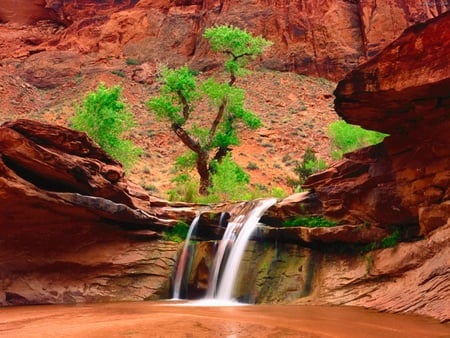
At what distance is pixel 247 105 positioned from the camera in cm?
4878

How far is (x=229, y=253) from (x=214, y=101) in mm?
15412

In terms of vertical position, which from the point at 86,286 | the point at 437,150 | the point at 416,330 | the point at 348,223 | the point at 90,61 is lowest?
the point at 86,286

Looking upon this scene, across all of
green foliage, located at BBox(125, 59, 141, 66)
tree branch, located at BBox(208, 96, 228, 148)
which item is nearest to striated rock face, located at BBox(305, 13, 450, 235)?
tree branch, located at BBox(208, 96, 228, 148)

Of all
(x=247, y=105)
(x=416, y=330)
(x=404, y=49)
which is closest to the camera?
(x=416, y=330)

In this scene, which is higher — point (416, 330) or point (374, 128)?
point (374, 128)

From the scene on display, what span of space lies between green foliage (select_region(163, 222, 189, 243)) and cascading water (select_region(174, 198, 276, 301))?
182 millimetres

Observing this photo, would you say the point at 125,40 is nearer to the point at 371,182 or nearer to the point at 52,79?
the point at 52,79

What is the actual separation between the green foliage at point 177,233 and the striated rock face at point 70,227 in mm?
318

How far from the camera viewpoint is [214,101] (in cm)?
2847

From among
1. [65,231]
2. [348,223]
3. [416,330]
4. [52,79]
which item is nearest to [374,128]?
[348,223]

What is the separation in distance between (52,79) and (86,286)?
1911 inches

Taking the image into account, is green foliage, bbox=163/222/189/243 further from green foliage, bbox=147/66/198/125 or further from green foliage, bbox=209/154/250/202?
green foliage, bbox=147/66/198/125

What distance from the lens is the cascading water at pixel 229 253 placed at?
13930mm

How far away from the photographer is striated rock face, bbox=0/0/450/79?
55438mm
